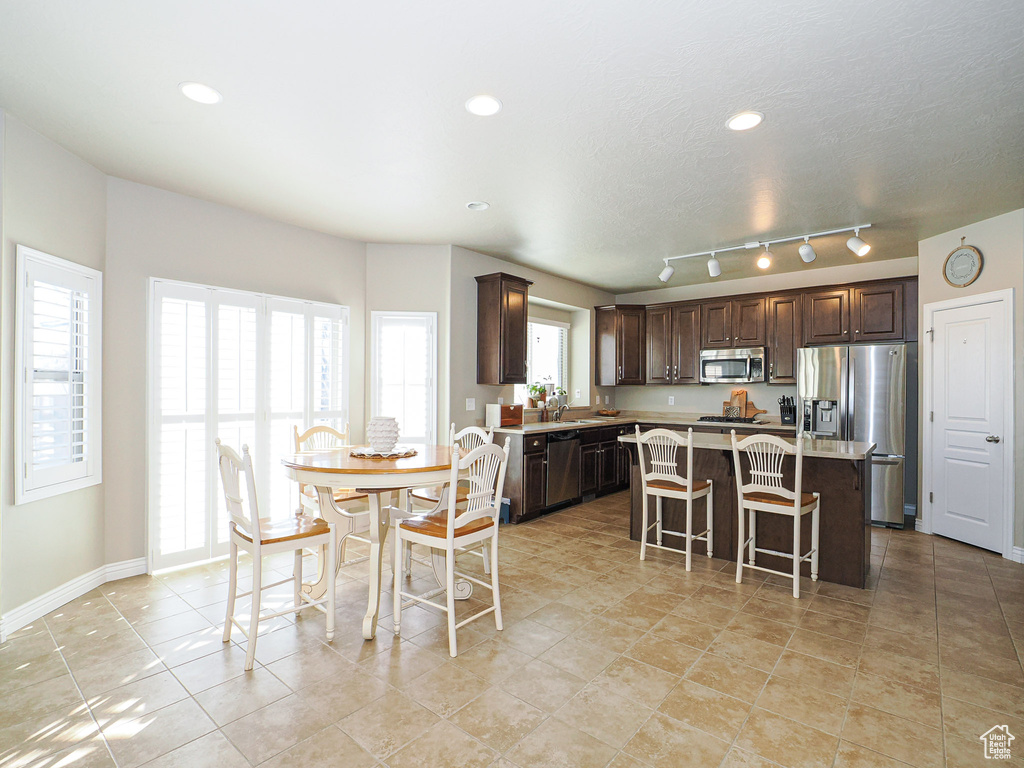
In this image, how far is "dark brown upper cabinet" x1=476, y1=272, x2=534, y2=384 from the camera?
5.33 m

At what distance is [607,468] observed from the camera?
645 cm

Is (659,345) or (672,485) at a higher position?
(659,345)

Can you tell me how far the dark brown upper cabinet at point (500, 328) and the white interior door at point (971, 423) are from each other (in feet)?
12.7

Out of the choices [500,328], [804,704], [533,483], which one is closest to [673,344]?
[500,328]

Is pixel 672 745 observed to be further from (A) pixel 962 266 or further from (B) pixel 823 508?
(A) pixel 962 266

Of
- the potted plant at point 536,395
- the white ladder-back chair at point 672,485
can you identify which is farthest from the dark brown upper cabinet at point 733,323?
the white ladder-back chair at point 672,485

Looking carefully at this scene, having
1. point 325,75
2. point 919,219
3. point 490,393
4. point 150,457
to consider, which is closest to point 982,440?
point 919,219

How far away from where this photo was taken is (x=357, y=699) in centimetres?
222

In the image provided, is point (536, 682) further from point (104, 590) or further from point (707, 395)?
point (707, 395)

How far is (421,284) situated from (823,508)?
394cm

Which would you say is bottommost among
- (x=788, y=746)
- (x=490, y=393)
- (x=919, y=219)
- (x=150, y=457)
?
(x=788, y=746)

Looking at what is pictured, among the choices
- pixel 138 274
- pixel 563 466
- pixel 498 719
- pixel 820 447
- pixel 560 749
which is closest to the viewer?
pixel 560 749

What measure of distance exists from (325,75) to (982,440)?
5.49 meters

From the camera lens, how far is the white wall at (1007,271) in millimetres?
4078
